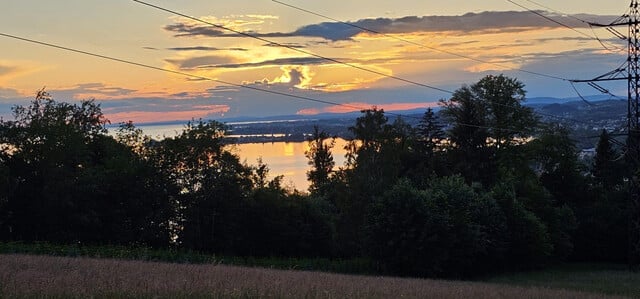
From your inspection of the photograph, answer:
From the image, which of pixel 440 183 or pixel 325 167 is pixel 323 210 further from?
pixel 325 167

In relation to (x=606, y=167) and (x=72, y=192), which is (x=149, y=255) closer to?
(x=72, y=192)

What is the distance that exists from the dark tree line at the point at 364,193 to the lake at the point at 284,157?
2299 millimetres

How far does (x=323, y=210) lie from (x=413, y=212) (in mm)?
13756

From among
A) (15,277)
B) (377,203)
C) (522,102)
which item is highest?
(522,102)

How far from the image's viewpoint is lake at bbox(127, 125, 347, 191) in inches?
2346

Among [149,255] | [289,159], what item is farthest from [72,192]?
[289,159]

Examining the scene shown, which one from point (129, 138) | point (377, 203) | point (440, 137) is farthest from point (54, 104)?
point (440, 137)

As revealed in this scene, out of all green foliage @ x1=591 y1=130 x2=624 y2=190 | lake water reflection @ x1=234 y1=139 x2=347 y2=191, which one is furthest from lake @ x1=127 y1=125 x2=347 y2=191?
green foliage @ x1=591 y1=130 x2=624 y2=190

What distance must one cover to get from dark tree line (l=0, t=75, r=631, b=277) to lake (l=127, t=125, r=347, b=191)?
230cm

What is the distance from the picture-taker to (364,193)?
5612 centimetres

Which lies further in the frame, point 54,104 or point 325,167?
point 325,167

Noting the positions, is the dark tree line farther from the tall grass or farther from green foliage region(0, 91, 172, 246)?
the tall grass

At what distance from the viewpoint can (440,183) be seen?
46250 mm

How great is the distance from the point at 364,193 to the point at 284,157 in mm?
98963
